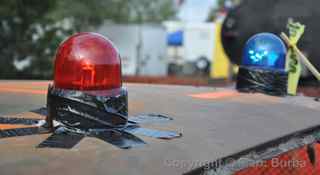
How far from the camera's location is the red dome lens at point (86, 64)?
6.20 feet

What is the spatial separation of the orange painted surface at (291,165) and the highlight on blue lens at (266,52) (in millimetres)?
1301

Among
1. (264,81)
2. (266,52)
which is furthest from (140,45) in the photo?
(264,81)

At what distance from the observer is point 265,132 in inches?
83.4

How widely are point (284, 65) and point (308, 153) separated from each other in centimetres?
145

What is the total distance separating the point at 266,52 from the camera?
352 centimetres

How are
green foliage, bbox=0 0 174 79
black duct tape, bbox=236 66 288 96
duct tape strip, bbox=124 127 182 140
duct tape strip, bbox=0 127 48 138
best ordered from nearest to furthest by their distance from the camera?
duct tape strip, bbox=0 127 48 138
duct tape strip, bbox=124 127 182 140
black duct tape, bbox=236 66 288 96
green foliage, bbox=0 0 174 79

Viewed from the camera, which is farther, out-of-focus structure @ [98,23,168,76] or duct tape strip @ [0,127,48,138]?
out-of-focus structure @ [98,23,168,76]

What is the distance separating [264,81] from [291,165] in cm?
137

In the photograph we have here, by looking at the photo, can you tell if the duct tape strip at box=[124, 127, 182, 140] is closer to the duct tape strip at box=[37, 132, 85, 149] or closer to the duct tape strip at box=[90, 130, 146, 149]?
the duct tape strip at box=[90, 130, 146, 149]

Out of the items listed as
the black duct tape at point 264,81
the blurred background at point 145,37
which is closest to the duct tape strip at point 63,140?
the black duct tape at point 264,81

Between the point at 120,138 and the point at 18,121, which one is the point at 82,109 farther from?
the point at 18,121

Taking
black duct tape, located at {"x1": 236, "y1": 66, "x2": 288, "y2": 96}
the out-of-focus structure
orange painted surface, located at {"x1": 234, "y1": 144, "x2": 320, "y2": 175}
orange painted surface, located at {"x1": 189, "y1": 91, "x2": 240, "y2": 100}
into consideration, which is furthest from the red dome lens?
the out-of-focus structure

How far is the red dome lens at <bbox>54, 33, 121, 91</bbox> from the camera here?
74.4 inches

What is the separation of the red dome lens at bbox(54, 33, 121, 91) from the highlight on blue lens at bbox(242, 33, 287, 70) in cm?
173
